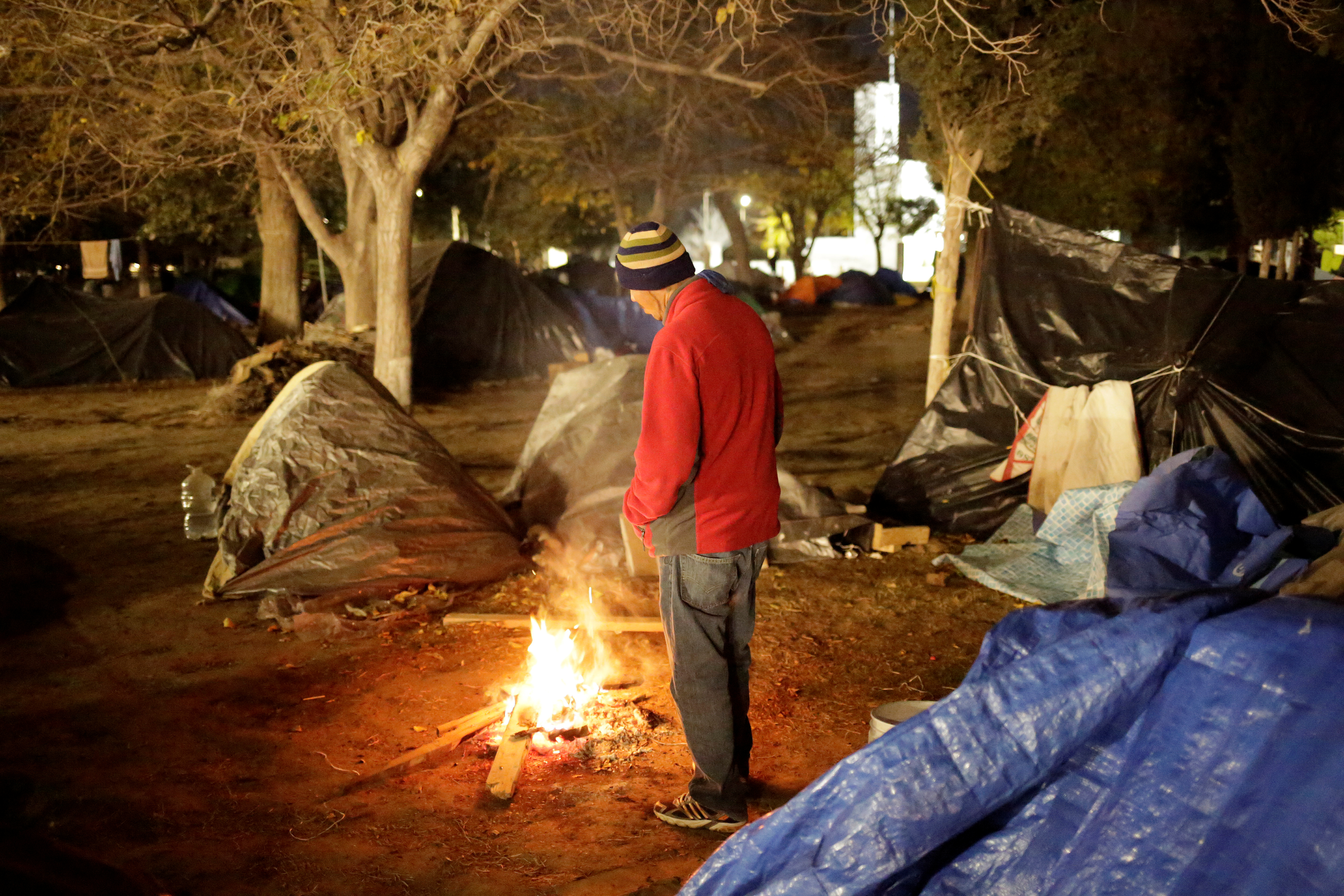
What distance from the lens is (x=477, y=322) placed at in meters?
17.5

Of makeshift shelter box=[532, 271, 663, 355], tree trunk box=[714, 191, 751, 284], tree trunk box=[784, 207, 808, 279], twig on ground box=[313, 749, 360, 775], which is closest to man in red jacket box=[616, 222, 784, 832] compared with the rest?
twig on ground box=[313, 749, 360, 775]

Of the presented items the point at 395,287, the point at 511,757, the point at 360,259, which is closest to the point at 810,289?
the point at 360,259

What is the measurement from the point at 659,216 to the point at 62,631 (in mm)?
21576

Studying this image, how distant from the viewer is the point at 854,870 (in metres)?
2.24

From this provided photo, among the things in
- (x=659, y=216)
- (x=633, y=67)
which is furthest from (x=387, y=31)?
(x=659, y=216)

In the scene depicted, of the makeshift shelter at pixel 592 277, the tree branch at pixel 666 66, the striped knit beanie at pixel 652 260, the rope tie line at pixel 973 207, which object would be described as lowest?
the makeshift shelter at pixel 592 277

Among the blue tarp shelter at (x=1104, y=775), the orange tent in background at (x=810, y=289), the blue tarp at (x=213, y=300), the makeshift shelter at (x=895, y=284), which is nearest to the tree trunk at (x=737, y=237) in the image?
the orange tent in background at (x=810, y=289)

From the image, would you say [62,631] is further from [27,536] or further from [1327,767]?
[1327,767]

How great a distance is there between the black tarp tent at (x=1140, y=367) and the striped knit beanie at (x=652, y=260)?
14.2 feet

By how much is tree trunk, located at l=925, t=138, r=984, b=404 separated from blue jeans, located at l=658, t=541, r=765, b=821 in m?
4.66

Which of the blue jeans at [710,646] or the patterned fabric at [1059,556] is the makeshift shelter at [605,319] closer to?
the patterned fabric at [1059,556]

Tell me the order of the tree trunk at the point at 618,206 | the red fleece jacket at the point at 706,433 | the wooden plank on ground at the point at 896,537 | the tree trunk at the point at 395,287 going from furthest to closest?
the tree trunk at the point at 618,206 → the tree trunk at the point at 395,287 → the wooden plank on ground at the point at 896,537 → the red fleece jacket at the point at 706,433

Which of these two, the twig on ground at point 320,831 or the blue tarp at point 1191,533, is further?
the blue tarp at point 1191,533

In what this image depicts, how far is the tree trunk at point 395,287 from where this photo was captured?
10641mm
